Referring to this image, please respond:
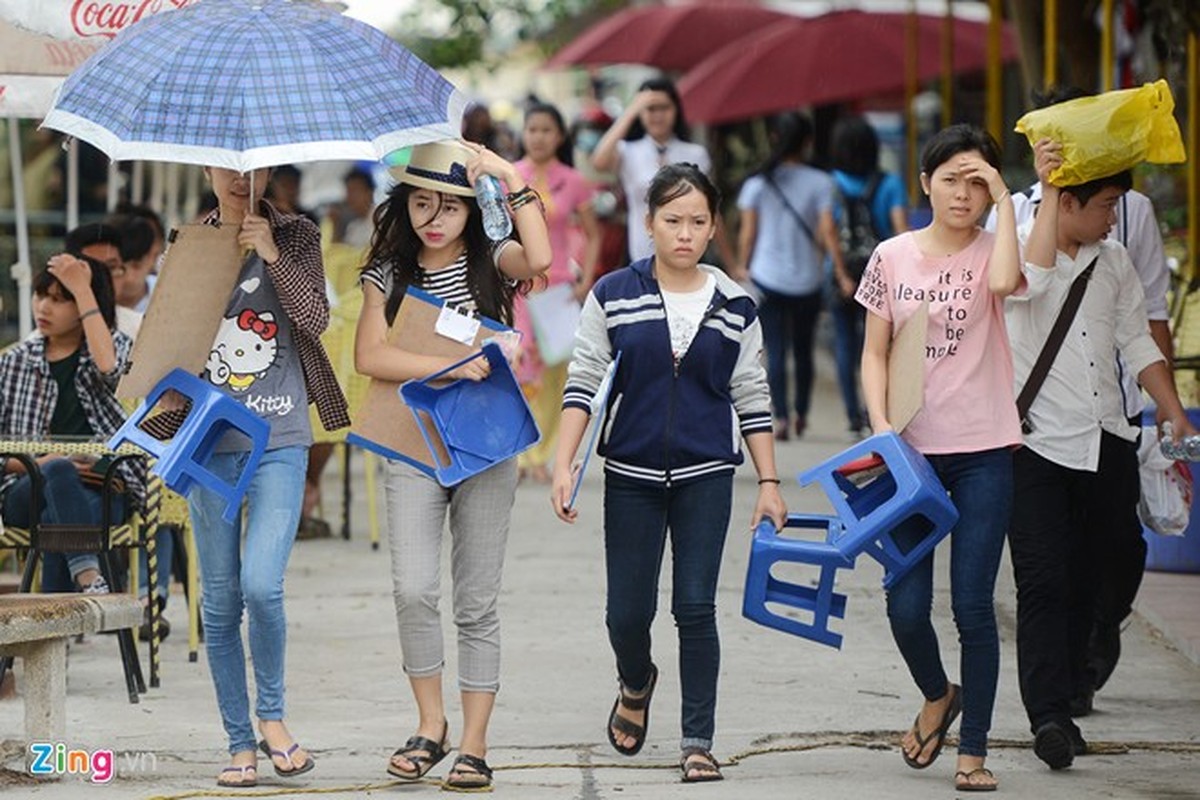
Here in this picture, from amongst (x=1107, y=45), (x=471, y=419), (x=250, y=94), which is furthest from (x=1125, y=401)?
(x=1107, y=45)

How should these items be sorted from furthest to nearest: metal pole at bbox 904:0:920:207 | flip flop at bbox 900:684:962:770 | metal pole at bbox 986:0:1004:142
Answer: metal pole at bbox 904:0:920:207
metal pole at bbox 986:0:1004:142
flip flop at bbox 900:684:962:770

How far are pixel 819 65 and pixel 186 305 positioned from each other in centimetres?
1246

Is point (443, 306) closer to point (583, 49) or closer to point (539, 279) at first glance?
point (539, 279)

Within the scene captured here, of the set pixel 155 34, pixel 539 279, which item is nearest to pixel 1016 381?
pixel 539 279

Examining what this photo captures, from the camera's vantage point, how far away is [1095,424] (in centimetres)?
683

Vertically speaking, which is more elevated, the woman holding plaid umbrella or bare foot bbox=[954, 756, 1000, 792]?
the woman holding plaid umbrella

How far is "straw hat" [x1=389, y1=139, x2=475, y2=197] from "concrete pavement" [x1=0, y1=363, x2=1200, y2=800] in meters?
1.62

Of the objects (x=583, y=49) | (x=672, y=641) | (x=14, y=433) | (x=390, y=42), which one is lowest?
(x=672, y=641)

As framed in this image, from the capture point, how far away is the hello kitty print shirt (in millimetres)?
6480

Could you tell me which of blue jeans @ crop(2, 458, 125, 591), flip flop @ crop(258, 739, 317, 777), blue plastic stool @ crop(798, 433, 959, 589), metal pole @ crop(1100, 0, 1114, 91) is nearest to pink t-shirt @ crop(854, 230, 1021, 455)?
blue plastic stool @ crop(798, 433, 959, 589)

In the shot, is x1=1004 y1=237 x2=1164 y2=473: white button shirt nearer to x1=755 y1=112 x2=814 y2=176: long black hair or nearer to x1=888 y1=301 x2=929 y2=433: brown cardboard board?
x1=888 y1=301 x2=929 y2=433: brown cardboard board

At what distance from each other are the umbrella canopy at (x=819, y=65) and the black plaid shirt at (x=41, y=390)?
10.5 m

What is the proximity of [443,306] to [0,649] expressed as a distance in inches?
61.6

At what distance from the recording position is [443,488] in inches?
255
